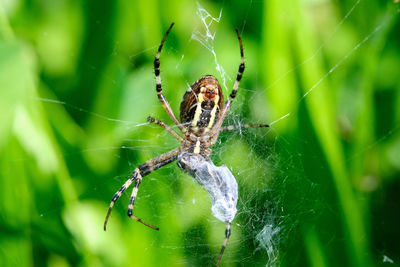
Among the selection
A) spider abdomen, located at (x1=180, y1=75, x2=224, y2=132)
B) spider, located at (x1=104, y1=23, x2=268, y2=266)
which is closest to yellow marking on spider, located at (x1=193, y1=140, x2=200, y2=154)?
spider, located at (x1=104, y1=23, x2=268, y2=266)

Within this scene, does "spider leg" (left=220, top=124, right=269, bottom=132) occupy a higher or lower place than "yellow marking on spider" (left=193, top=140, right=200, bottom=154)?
higher

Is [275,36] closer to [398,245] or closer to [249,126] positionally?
[249,126]

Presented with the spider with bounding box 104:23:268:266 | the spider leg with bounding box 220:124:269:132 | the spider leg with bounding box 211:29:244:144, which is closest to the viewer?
the spider with bounding box 104:23:268:266

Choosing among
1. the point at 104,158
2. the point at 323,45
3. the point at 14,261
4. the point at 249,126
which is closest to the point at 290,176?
the point at 249,126

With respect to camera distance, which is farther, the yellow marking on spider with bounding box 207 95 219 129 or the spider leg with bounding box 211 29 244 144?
the spider leg with bounding box 211 29 244 144

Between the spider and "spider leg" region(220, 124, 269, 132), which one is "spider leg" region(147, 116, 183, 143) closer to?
the spider

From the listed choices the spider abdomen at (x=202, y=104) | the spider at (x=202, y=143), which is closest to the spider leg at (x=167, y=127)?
the spider at (x=202, y=143)
